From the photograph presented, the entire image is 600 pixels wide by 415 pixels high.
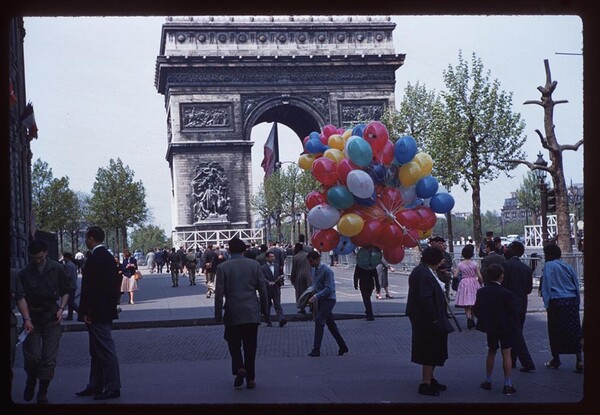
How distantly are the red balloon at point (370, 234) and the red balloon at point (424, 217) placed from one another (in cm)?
70

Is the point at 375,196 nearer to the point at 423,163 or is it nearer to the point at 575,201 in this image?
the point at 423,163

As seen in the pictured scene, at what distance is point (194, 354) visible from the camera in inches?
634

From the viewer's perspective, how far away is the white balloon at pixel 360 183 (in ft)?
53.4

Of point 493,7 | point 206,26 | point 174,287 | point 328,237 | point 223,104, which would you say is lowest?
point 174,287

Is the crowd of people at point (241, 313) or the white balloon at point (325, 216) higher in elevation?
the white balloon at point (325, 216)

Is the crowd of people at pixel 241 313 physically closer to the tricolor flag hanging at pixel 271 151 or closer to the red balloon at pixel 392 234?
the red balloon at pixel 392 234

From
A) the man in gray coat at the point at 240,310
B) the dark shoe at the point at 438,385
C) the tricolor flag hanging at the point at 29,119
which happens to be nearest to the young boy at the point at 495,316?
the dark shoe at the point at 438,385

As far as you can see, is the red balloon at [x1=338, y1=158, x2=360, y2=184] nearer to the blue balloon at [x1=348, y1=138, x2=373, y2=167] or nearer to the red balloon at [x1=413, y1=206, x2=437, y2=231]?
the blue balloon at [x1=348, y1=138, x2=373, y2=167]

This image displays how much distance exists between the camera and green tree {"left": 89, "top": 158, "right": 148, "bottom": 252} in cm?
6612

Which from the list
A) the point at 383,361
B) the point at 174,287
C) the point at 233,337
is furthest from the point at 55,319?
the point at 174,287

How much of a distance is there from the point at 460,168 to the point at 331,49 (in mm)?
31150

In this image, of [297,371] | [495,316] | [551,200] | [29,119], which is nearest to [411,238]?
[297,371]

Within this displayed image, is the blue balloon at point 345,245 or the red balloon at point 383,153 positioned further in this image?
the blue balloon at point 345,245

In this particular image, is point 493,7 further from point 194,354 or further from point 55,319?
point 194,354
